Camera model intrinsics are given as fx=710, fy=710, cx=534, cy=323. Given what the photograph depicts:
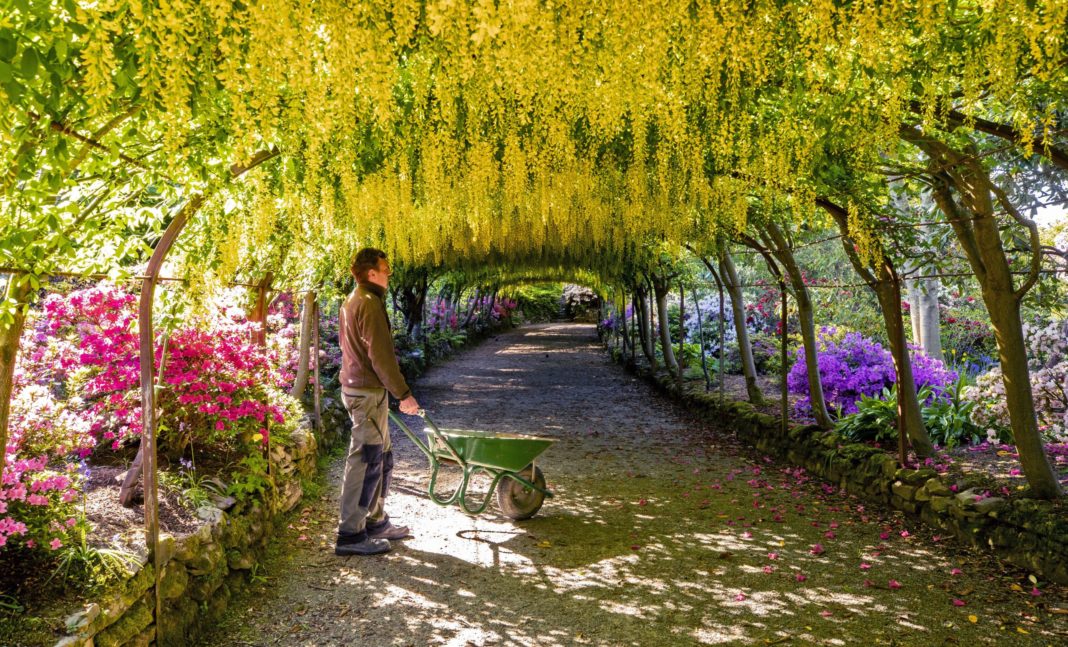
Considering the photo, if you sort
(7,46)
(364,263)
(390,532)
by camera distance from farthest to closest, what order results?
1. (390,532)
2. (364,263)
3. (7,46)

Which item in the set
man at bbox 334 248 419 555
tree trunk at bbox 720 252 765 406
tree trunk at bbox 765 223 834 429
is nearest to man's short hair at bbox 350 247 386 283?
man at bbox 334 248 419 555

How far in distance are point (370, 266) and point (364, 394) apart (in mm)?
636

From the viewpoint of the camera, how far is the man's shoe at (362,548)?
350 centimetres

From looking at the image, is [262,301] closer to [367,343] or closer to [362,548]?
[367,343]

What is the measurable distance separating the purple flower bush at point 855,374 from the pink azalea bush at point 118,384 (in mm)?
4654

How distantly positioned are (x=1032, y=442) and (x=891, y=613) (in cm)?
133

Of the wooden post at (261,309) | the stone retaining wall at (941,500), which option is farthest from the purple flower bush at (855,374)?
the wooden post at (261,309)

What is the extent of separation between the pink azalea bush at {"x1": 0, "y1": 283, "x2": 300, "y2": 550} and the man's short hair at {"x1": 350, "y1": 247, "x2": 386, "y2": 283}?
860mm

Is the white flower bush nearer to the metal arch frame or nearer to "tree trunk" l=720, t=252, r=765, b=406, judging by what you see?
"tree trunk" l=720, t=252, r=765, b=406

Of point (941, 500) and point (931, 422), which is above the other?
point (931, 422)

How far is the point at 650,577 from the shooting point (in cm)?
326

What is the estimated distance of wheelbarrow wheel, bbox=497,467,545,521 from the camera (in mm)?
4102

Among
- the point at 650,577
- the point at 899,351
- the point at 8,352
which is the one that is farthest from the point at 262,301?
the point at 899,351

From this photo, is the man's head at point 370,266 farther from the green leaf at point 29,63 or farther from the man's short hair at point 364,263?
the green leaf at point 29,63
